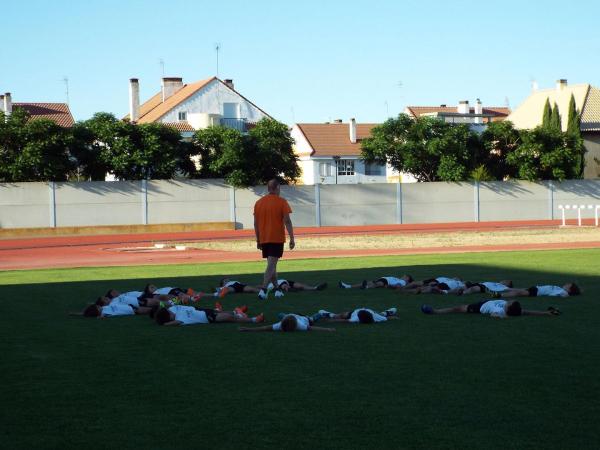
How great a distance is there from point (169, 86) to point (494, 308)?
2843 inches

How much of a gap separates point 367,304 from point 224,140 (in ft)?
105

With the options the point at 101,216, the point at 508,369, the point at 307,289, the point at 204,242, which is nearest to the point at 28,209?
the point at 101,216

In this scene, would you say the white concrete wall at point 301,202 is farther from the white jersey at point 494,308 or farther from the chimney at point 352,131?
the chimney at point 352,131

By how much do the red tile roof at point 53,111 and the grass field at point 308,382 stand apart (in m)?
61.2

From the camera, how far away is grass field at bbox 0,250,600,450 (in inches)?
247

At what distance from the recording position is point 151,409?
23.3 ft

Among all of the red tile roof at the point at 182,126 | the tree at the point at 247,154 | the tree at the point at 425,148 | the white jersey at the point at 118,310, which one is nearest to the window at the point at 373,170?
the red tile roof at the point at 182,126

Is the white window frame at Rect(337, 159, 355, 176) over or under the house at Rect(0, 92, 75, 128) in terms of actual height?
under

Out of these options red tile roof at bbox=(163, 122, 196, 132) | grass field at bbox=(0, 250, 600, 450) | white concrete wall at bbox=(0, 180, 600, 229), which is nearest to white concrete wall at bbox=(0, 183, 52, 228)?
white concrete wall at bbox=(0, 180, 600, 229)

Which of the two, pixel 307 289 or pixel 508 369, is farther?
pixel 307 289

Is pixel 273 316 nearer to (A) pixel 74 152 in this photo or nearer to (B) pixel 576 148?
(A) pixel 74 152

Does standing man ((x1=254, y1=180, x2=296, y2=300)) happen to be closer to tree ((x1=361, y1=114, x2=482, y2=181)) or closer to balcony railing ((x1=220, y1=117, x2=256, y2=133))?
tree ((x1=361, y1=114, x2=482, y2=181))

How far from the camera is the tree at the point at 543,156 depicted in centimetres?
4878

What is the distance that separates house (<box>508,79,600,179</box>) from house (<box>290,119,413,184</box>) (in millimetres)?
13419
